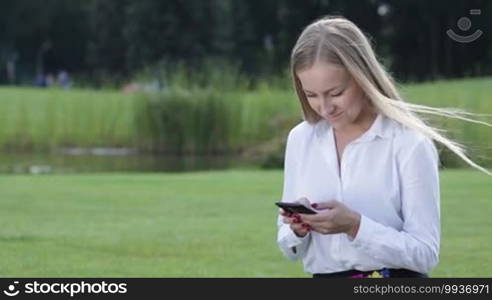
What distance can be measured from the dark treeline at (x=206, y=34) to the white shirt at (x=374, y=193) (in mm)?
29093

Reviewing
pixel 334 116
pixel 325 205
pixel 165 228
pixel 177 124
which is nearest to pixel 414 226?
pixel 325 205

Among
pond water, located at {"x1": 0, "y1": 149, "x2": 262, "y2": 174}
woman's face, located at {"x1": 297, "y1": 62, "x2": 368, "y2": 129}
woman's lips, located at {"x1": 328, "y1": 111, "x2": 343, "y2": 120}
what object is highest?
woman's face, located at {"x1": 297, "y1": 62, "x2": 368, "y2": 129}

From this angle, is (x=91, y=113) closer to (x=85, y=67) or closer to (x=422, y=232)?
(x=422, y=232)

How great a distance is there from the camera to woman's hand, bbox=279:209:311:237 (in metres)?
2.79

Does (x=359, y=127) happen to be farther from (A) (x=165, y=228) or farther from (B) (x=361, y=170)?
(A) (x=165, y=228)

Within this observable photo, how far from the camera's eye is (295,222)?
→ 2.80m

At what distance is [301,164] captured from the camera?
2949 mm

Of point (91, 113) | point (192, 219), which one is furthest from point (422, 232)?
point (91, 113)

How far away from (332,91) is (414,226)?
1.28ft

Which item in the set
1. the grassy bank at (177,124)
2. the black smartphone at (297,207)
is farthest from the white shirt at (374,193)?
the grassy bank at (177,124)

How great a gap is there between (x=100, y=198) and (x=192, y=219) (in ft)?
5.55

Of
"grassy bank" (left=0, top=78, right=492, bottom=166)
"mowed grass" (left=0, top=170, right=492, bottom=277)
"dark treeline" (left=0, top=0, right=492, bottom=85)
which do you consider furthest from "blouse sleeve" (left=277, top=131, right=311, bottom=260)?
"dark treeline" (left=0, top=0, right=492, bottom=85)

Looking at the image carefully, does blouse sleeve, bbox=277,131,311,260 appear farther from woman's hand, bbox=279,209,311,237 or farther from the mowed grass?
the mowed grass

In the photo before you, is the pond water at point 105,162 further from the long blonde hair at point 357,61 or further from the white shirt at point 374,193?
the long blonde hair at point 357,61
